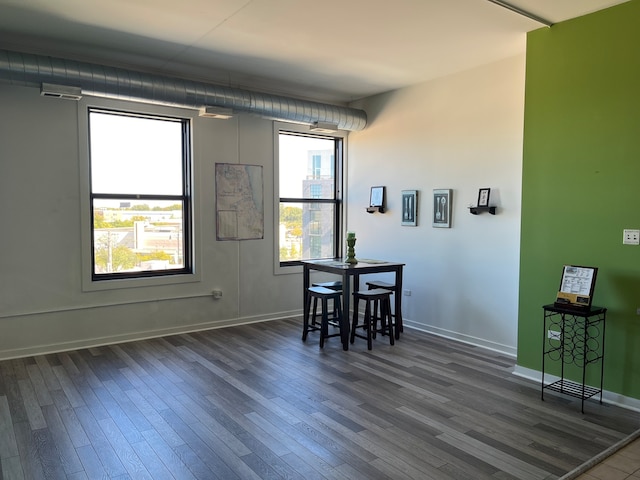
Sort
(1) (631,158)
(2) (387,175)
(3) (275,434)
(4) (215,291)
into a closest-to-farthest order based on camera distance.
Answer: (3) (275,434) → (1) (631,158) → (4) (215,291) → (2) (387,175)

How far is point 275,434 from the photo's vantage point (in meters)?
3.01

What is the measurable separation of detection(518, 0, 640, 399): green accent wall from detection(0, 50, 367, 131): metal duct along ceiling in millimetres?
2557

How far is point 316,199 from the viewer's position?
21.5ft

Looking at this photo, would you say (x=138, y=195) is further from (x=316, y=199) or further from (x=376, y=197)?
(x=376, y=197)

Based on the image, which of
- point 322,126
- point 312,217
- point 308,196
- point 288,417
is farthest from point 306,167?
point 288,417

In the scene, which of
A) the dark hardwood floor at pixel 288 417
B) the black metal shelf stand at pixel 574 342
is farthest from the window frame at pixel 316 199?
the black metal shelf stand at pixel 574 342

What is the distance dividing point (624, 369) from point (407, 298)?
2.63 metres

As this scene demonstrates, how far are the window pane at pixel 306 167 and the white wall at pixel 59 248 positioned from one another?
0.89m

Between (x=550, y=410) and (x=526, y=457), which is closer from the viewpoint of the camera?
(x=526, y=457)

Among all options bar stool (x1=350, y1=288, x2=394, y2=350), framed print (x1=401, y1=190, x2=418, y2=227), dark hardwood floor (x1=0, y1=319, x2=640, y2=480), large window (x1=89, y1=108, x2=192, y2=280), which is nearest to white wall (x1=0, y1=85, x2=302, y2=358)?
large window (x1=89, y1=108, x2=192, y2=280)

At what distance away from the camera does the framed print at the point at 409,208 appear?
5668mm

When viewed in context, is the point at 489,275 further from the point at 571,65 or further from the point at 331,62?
the point at 331,62

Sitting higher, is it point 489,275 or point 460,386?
point 489,275

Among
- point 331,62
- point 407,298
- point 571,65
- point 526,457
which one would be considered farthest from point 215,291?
point 571,65
